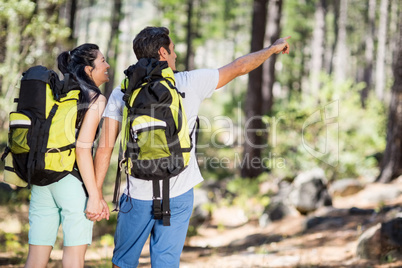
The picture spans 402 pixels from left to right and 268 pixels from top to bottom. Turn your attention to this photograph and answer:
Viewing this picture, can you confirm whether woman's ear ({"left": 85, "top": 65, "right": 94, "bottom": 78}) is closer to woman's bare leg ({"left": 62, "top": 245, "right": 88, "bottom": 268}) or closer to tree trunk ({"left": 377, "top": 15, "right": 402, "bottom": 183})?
woman's bare leg ({"left": 62, "top": 245, "right": 88, "bottom": 268})

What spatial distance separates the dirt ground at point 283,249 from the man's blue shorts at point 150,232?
1741mm

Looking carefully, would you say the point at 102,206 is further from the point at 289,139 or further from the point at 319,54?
the point at 319,54

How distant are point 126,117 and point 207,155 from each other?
1592cm

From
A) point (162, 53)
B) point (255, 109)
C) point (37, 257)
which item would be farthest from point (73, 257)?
point (255, 109)

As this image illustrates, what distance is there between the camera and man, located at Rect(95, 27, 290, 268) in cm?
283

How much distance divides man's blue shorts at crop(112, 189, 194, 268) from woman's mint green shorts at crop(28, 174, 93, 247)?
0.23 m

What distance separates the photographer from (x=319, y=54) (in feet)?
62.5

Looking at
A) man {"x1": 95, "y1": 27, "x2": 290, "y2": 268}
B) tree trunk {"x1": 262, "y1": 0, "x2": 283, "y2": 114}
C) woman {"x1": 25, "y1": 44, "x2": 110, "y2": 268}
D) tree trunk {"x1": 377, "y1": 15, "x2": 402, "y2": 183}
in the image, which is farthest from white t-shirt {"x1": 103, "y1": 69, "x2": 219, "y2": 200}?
tree trunk {"x1": 262, "y1": 0, "x2": 283, "y2": 114}

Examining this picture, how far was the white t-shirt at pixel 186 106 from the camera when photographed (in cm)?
285

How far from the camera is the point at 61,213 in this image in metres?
2.89

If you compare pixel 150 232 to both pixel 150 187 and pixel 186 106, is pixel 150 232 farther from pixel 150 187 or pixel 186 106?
pixel 186 106

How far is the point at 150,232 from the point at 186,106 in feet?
2.81

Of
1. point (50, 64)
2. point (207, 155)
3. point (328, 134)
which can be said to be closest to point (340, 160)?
point (328, 134)

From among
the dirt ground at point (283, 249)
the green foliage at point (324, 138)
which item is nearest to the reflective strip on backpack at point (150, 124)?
the dirt ground at point (283, 249)
